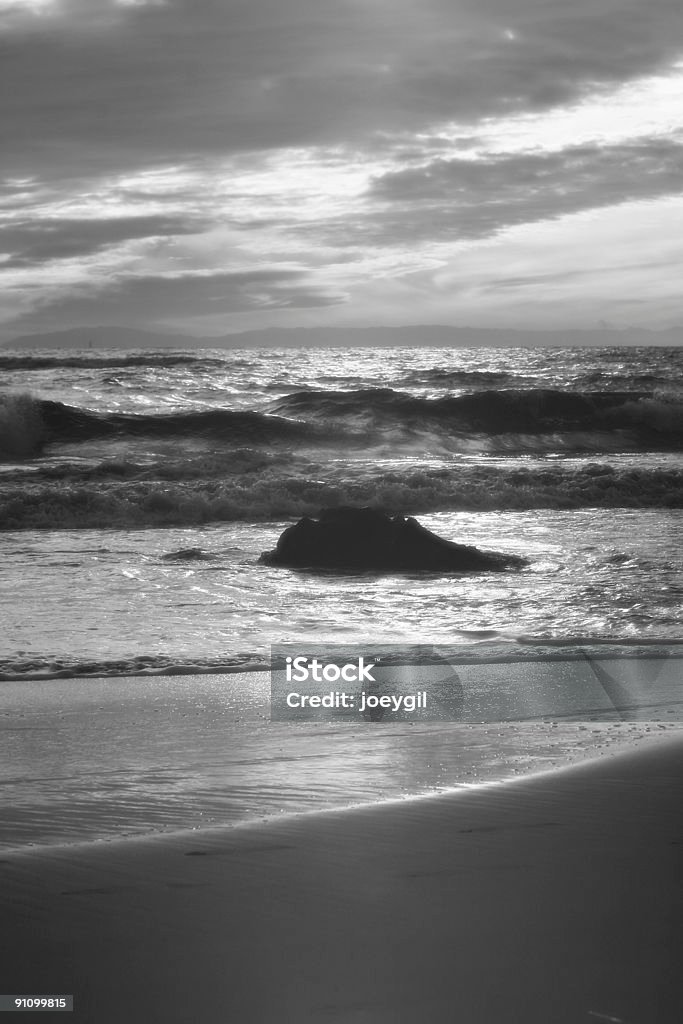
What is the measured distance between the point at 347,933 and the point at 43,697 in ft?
9.13

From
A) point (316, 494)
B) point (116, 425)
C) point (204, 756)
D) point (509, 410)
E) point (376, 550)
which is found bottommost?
point (204, 756)

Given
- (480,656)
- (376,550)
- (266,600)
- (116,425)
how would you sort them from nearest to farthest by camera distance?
(480,656) < (266,600) < (376,550) < (116,425)

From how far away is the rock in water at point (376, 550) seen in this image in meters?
8.46

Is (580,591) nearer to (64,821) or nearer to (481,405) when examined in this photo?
(64,821)

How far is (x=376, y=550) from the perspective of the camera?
866cm

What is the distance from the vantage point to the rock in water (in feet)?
27.8

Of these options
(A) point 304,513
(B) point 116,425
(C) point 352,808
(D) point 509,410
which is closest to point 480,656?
(C) point 352,808

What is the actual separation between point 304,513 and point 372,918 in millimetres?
10460

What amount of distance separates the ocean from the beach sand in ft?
7.97

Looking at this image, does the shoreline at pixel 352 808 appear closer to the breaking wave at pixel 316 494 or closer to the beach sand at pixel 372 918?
the beach sand at pixel 372 918

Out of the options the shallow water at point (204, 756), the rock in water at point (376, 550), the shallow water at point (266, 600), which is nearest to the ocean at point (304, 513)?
the shallow water at point (266, 600)

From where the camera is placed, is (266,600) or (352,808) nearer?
(352,808)

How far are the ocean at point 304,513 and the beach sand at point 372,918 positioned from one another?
243 centimetres

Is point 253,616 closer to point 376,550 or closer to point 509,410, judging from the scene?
point 376,550
